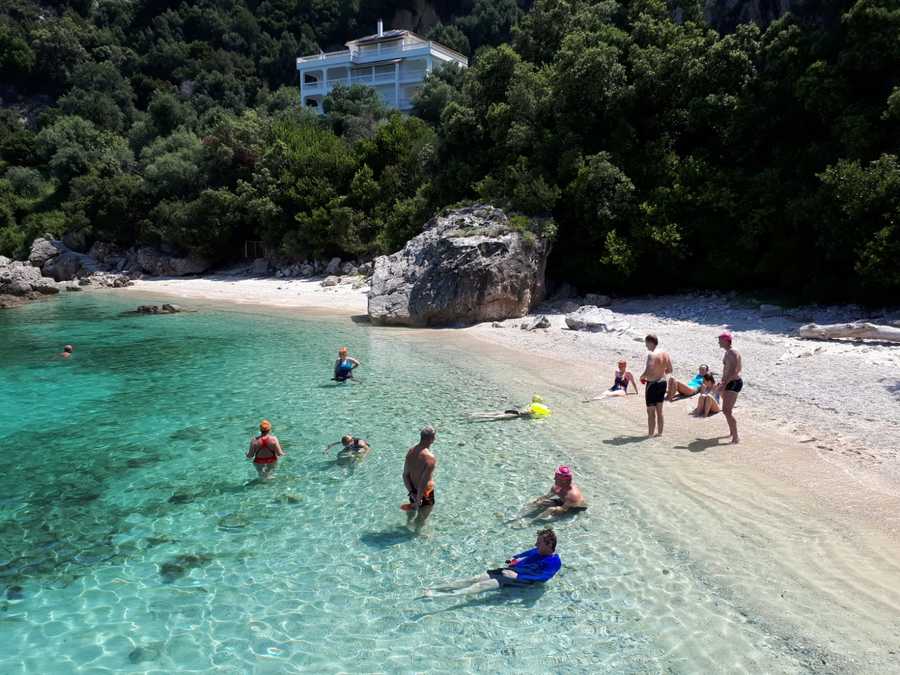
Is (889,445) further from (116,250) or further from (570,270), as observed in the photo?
(116,250)

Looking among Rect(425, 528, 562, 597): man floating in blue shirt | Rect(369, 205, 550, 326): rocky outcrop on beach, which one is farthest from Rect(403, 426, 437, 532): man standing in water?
Rect(369, 205, 550, 326): rocky outcrop on beach

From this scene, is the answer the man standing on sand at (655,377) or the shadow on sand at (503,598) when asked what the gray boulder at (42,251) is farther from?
the shadow on sand at (503,598)

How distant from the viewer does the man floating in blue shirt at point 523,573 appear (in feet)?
22.9

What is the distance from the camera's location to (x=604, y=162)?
25.0m

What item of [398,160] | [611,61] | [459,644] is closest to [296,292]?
[398,160]

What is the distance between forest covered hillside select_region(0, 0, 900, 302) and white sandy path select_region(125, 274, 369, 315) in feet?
11.4

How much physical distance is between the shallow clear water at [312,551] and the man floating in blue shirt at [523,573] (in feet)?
0.56

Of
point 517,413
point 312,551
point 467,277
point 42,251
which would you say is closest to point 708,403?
point 517,413

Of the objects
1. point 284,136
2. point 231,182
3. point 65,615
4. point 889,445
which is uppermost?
point 284,136

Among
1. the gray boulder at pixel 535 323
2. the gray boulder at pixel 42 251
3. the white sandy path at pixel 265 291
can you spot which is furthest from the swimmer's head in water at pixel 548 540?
the gray boulder at pixel 42 251

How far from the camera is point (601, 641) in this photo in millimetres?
6129

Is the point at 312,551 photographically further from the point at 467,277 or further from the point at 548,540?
the point at 467,277

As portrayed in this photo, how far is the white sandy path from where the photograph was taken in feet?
102

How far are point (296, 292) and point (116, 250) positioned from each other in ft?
79.1
